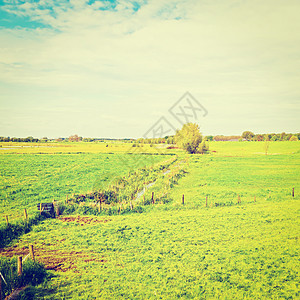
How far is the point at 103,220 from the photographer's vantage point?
63.5ft

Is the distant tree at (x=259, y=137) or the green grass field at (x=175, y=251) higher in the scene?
the distant tree at (x=259, y=137)

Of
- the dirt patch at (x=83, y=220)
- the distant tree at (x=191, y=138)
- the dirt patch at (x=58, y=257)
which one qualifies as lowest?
the dirt patch at (x=83, y=220)

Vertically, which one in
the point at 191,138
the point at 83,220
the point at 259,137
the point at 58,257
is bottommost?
the point at 83,220

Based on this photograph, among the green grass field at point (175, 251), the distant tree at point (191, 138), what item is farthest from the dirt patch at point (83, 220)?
the distant tree at point (191, 138)

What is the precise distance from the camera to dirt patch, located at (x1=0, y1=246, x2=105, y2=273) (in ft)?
38.8

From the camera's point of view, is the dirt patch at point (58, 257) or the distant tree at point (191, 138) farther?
the distant tree at point (191, 138)

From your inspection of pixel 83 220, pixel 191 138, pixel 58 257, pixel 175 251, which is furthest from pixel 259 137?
pixel 58 257

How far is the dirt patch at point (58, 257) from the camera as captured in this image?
11.8 meters

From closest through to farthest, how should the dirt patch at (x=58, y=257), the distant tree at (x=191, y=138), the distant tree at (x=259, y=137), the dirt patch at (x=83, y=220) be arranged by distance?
1. the dirt patch at (x=58, y=257)
2. the dirt patch at (x=83, y=220)
3. the distant tree at (x=191, y=138)
4. the distant tree at (x=259, y=137)

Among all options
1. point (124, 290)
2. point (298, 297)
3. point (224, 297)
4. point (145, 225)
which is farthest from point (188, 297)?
point (145, 225)

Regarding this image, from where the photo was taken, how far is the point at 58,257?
42.0 ft

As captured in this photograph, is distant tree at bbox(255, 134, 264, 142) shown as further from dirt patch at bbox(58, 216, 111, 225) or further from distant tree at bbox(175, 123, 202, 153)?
dirt patch at bbox(58, 216, 111, 225)

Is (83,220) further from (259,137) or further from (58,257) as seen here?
(259,137)

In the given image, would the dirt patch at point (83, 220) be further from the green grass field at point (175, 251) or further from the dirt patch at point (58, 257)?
the dirt patch at point (58, 257)
